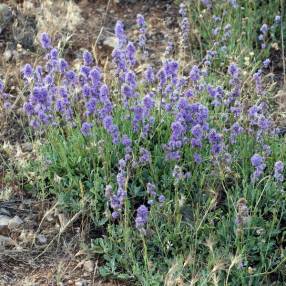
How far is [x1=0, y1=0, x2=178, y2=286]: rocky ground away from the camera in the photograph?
345 centimetres

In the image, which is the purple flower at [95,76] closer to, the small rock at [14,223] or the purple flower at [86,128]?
the purple flower at [86,128]

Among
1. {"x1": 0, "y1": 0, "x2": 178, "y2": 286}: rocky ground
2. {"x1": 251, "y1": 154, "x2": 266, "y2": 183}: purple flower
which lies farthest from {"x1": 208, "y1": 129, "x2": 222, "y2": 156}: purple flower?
{"x1": 0, "y1": 0, "x2": 178, "y2": 286}: rocky ground

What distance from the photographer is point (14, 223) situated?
3.68m

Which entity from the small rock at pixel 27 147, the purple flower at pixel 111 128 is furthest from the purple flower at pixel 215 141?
the small rock at pixel 27 147

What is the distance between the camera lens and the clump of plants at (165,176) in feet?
10.8

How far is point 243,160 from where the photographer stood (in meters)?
3.70

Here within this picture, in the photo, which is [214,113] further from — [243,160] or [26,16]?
[26,16]

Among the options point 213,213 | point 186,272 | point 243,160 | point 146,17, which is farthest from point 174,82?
point 146,17

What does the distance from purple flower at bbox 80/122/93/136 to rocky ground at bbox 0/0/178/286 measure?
1.46ft

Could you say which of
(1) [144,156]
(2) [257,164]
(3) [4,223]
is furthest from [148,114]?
(3) [4,223]

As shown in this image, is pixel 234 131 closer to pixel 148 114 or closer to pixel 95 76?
pixel 148 114

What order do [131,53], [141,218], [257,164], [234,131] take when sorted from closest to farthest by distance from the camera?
[141,218]
[257,164]
[234,131]
[131,53]

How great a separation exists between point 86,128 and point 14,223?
71cm

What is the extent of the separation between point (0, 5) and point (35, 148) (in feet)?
7.18
